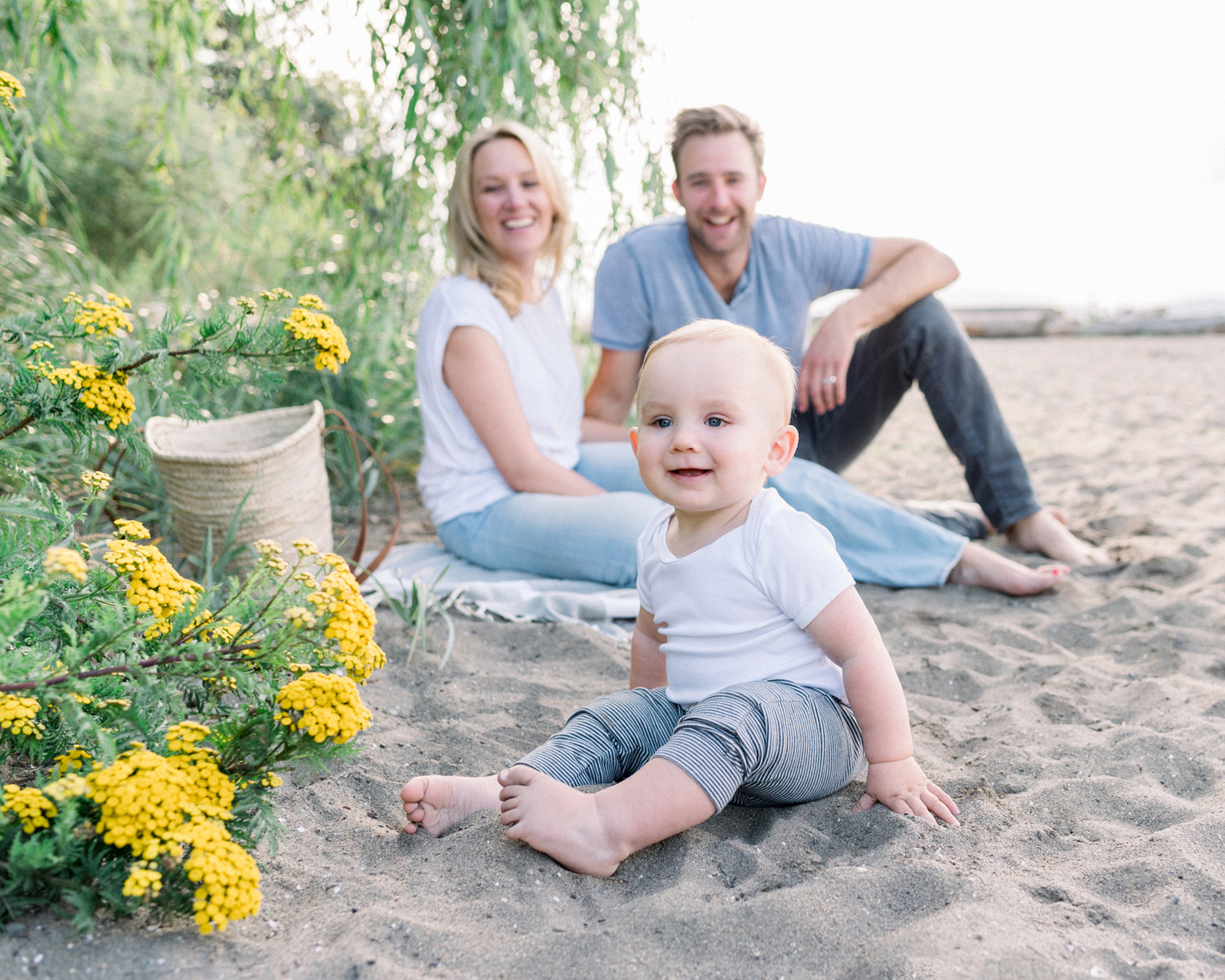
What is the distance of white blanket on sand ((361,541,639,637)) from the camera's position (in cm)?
252

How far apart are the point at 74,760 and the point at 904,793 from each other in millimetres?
1207

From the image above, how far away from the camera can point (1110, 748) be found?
1733 mm

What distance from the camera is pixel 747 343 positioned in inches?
57.1

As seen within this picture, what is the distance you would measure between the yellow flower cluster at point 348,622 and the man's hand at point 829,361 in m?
2.01

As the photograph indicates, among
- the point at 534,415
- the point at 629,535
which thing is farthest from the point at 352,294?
the point at 629,535

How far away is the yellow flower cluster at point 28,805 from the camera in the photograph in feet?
3.33

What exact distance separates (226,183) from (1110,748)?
5824 millimetres

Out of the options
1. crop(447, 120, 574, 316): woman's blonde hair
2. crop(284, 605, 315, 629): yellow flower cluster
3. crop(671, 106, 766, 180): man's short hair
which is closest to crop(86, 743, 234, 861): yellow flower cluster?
crop(284, 605, 315, 629): yellow flower cluster

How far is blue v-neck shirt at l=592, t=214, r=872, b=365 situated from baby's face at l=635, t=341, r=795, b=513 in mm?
1673

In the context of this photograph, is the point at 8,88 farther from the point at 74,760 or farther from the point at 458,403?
the point at 458,403

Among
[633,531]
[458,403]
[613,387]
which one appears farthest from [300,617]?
[613,387]

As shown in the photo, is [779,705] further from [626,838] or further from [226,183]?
[226,183]

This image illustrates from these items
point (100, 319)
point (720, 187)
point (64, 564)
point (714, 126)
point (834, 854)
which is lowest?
point (834, 854)

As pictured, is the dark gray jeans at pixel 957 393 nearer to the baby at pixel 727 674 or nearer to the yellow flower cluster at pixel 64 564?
the baby at pixel 727 674
